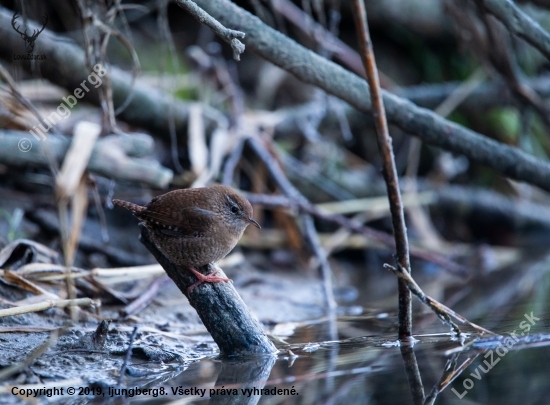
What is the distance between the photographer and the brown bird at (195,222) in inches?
169

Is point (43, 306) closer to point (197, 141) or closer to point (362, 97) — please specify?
point (362, 97)

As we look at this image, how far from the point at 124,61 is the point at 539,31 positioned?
19.5 ft

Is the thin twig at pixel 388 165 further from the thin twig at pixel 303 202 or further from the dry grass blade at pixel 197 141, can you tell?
the dry grass blade at pixel 197 141

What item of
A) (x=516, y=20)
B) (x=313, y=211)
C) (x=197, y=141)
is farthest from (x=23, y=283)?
(x=516, y=20)

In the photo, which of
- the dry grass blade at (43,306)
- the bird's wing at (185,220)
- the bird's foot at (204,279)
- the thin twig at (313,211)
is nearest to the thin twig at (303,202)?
the thin twig at (313,211)

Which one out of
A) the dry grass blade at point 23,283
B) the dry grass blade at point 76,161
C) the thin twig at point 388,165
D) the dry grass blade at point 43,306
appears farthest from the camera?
the dry grass blade at point 76,161

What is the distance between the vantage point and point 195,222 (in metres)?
4.64

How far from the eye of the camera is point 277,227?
24.6 feet

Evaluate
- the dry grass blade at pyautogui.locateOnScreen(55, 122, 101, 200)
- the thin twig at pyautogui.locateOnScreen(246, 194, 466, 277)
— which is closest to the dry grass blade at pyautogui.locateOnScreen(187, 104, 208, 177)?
the thin twig at pyautogui.locateOnScreen(246, 194, 466, 277)

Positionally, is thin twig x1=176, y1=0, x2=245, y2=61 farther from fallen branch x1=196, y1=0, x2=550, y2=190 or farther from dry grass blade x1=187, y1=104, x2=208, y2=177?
Answer: dry grass blade x1=187, y1=104, x2=208, y2=177

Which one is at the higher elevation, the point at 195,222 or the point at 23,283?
the point at 195,222

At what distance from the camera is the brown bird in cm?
429

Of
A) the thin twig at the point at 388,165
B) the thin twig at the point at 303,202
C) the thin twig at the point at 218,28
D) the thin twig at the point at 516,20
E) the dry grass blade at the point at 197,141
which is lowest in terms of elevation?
the thin twig at the point at 303,202

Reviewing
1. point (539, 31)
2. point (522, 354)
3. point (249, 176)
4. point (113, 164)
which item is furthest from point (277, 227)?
point (522, 354)
